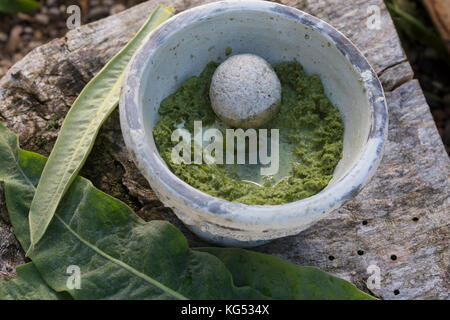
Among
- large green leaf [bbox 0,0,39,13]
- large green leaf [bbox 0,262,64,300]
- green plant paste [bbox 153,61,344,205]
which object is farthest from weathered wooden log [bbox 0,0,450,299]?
large green leaf [bbox 0,0,39,13]

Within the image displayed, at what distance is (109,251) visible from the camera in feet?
5.50

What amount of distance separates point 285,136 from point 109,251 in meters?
0.70

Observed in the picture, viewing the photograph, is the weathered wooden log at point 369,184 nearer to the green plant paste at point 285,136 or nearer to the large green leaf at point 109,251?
the large green leaf at point 109,251

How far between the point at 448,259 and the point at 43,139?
1516 mm

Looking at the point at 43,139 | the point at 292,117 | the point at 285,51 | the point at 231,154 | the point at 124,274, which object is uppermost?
the point at 285,51

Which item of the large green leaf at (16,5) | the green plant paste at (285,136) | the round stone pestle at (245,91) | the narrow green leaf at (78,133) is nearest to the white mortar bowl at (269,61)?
the green plant paste at (285,136)

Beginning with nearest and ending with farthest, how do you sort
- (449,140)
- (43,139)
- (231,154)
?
1. (231,154)
2. (43,139)
3. (449,140)

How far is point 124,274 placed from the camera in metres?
1.64

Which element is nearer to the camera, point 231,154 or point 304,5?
point 231,154

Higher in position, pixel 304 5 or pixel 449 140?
pixel 304 5

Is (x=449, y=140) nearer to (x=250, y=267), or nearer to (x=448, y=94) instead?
(x=448, y=94)

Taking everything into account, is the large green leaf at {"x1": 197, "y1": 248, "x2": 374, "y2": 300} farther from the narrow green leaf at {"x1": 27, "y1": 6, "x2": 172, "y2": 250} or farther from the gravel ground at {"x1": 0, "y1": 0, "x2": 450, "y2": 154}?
the gravel ground at {"x1": 0, "y1": 0, "x2": 450, "y2": 154}

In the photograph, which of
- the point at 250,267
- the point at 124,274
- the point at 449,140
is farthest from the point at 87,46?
the point at 449,140

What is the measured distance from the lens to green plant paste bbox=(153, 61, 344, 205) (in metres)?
1.60
